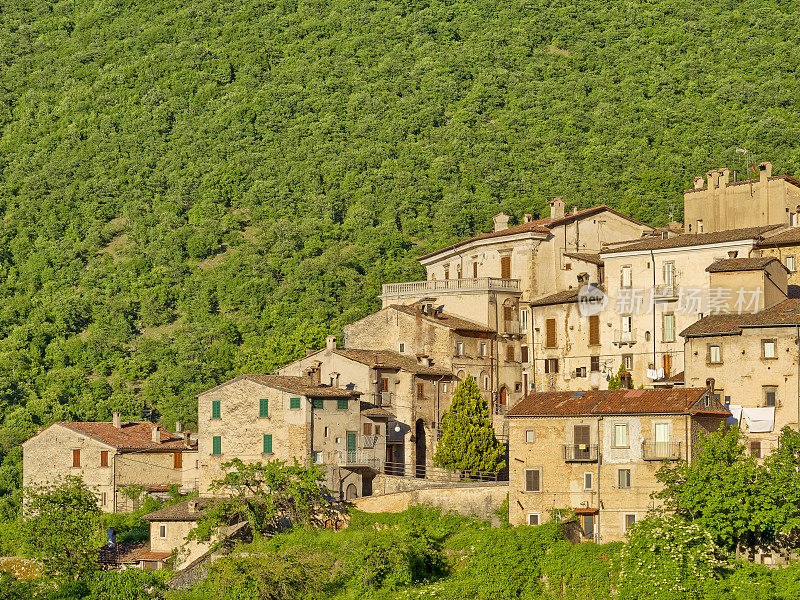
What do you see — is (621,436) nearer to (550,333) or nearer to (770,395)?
(770,395)

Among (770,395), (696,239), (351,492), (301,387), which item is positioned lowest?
(351,492)

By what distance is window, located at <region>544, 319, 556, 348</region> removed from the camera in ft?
246

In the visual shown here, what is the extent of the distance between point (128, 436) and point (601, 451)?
32435mm

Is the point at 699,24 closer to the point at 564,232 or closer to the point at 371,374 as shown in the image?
the point at 564,232

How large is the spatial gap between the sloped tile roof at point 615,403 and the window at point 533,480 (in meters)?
2.42

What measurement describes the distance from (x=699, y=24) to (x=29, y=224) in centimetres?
7944

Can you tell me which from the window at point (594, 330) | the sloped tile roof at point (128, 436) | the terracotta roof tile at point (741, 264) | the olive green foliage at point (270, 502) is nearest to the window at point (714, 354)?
the terracotta roof tile at point (741, 264)

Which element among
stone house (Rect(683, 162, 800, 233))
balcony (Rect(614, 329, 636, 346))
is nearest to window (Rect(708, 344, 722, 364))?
balcony (Rect(614, 329, 636, 346))

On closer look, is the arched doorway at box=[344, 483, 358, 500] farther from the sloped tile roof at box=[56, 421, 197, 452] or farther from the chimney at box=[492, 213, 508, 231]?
the chimney at box=[492, 213, 508, 231]

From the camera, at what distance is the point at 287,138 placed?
157 m

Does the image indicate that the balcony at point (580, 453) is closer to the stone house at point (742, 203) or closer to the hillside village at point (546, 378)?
the hillside village at point (546, 378)

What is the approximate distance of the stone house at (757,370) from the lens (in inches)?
2288

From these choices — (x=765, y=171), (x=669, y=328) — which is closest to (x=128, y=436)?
(x=669, y=328)

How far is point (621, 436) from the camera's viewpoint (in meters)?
55.1
